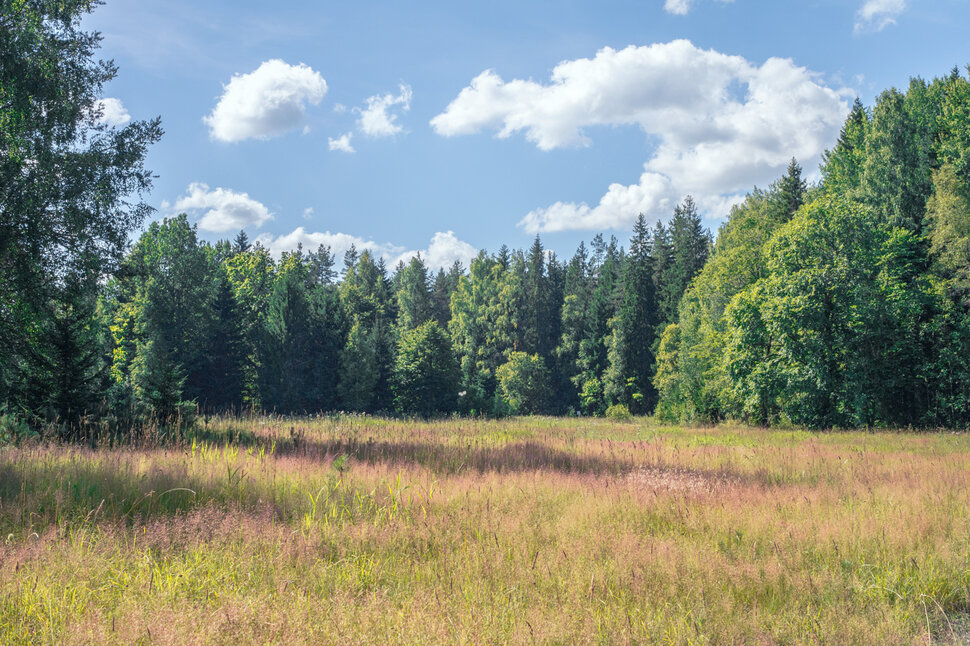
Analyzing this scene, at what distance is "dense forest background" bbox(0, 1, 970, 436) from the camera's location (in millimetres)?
14961

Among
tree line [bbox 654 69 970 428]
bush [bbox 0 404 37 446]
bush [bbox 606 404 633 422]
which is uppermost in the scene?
tree line [bbox 654 69 970 428]

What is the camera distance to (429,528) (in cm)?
604

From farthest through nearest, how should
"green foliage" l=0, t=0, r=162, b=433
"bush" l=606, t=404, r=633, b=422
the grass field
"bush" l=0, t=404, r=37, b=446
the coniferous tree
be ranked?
the coniferous tree
"bush" l=606, t=404, r=633, b=422
"green foliage" l=0, t=0, r=162, b=433
"bush" l=0, t=404, r=37, b=446
the grass field

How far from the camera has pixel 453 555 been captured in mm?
5449

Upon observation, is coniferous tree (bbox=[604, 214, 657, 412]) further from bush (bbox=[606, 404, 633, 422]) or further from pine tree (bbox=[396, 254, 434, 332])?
pine tree (bbox=[396, 254, 434, 332])

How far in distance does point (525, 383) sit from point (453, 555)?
5498 centimetres

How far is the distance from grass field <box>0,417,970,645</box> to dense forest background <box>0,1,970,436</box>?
6.35m

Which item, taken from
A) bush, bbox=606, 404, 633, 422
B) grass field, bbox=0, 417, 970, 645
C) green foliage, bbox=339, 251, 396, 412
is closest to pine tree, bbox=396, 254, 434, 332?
green foliage, bbox=339, 251, 396, 412

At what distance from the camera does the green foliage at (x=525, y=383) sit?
2355 inches

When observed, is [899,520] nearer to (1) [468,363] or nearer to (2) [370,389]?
(2) [370,389]

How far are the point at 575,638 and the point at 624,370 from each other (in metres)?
51.5

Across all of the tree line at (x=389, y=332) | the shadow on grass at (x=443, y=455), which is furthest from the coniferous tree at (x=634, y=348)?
the shadow on grass at (x=443, y=455)

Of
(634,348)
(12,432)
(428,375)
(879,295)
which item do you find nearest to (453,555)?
(12,432)

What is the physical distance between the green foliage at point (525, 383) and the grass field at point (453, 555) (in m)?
50.6
